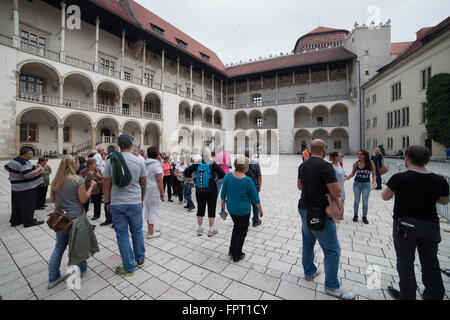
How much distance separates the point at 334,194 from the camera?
2117 millimetres

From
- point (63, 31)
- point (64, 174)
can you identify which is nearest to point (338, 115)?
point (63, 31)

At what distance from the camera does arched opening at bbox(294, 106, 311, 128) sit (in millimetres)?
34969

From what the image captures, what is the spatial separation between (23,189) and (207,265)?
15.5 ft

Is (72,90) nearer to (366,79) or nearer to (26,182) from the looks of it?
(26,182)

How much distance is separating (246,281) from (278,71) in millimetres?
37889

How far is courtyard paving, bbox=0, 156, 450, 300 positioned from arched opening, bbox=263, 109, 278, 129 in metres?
33.9

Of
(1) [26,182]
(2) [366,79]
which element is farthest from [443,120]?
(1) [26,182]

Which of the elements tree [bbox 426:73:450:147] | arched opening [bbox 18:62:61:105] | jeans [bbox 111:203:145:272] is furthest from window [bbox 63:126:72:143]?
tree [bbox 426:73:450:147]

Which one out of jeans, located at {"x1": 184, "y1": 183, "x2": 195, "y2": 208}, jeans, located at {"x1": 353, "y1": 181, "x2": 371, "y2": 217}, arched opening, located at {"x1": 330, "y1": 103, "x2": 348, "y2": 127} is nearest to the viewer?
jeans, located at {"x1": 353, "y1": 181, "x2": 371, "y2": 217}

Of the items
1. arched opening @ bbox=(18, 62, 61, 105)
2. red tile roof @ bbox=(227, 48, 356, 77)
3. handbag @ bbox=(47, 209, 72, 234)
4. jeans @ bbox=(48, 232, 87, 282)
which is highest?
red tile roof @ bbox=(227, 48, 356, 77)

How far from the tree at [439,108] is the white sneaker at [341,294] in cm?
2189

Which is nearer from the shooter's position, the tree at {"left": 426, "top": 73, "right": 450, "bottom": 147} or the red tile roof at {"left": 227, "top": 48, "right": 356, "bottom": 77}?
the tree at {"left": 426, "top": 73, "right": 450, "bottom": 147}

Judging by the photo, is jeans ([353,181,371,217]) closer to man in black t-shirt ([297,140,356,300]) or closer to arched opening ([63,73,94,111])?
man in black t-shirt ([297,140,356,300])

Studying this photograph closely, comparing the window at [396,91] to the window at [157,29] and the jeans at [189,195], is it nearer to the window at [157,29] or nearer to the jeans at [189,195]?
the jeans at [189,195]
